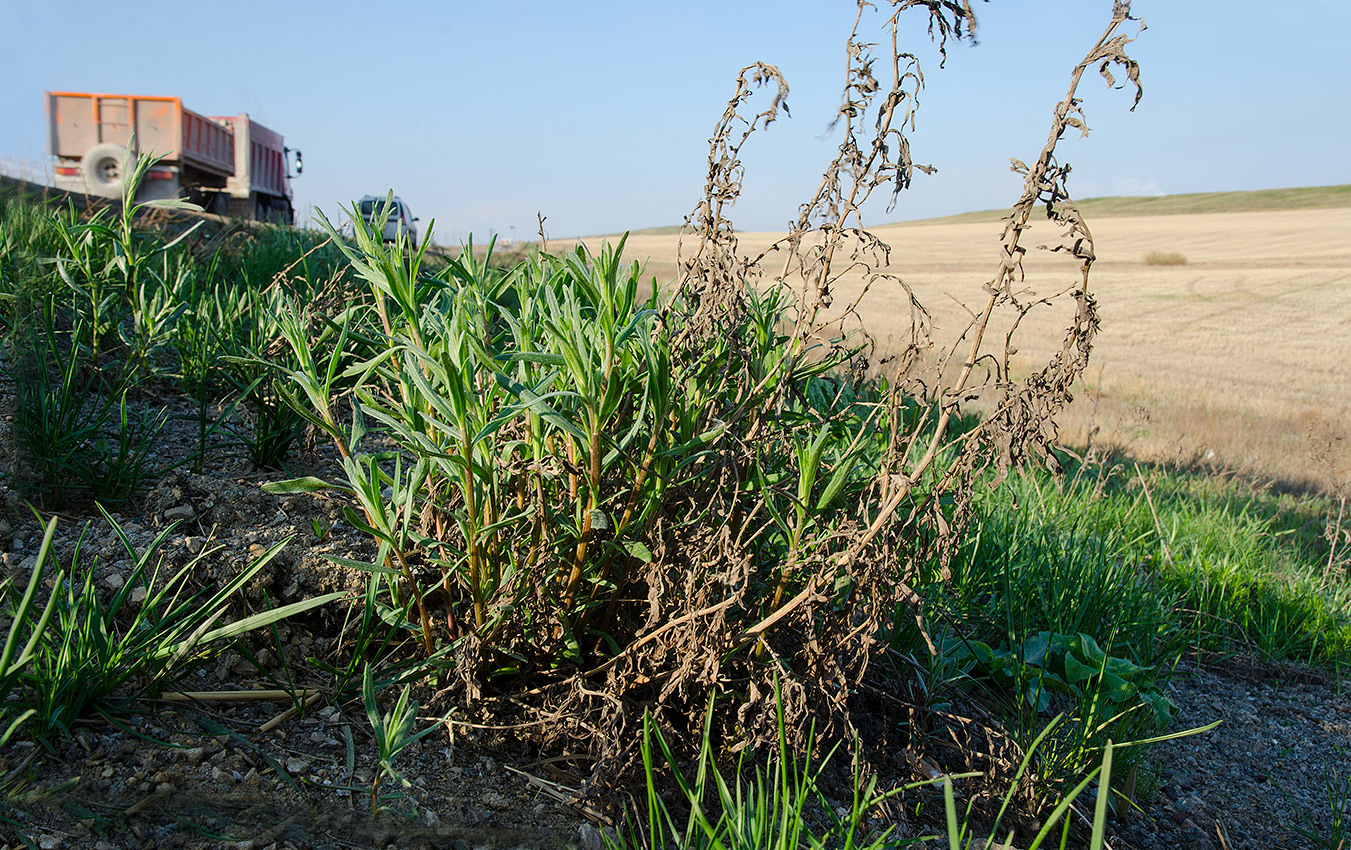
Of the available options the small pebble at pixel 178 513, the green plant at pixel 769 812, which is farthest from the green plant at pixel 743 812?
the small pebble at pixel 178 513

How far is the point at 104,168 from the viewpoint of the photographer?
1361 centimetres

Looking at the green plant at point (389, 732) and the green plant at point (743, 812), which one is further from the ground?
the green plant at point (389, 732)

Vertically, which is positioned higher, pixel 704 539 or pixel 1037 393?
pixel 1037 393

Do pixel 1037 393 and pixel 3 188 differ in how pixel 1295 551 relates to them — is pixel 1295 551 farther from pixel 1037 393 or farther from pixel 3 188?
pixel 3 188

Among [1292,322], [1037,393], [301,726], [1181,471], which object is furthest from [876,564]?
[1292,322]

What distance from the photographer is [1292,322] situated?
70.1 feet

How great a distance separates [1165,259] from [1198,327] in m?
15.6

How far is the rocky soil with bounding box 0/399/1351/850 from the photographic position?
54.6 inches

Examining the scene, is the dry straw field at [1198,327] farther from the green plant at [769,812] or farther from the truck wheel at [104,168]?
the truck wheel at [104,168]

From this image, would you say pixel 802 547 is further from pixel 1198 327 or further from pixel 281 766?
pixel 1198 327

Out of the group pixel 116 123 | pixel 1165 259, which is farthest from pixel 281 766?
pixel 1165 259

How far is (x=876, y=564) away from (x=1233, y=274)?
34.0 metres

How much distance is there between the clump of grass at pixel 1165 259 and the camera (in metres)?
33.9

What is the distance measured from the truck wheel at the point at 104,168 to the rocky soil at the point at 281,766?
1300 cm
